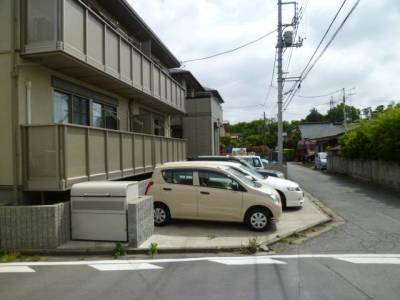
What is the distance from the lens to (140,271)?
18.9 ft

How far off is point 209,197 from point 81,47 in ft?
15.4

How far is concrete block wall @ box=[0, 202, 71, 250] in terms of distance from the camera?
6930mm

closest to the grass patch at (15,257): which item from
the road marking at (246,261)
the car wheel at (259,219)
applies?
the road marking at (246,261)

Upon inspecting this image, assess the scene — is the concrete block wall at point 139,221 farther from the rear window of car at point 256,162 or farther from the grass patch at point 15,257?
the rear window of car at point 256,162

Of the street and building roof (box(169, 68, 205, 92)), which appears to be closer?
the street

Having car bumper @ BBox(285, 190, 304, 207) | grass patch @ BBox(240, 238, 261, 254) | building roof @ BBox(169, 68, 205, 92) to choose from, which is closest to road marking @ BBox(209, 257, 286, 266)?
grass patch @ BBox(240, 238, 261, 254)

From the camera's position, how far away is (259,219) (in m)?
8.57

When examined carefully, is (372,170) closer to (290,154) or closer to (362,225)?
(362,225)

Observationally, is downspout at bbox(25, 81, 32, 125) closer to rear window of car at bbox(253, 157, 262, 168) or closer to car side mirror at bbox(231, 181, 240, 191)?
car side mirror at bbox(231, 181, 240, 191)

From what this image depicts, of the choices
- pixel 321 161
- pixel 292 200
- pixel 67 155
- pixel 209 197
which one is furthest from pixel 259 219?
pixel 321 161

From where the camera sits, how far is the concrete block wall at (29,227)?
6.93 metres

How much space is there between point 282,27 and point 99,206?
56.3ft

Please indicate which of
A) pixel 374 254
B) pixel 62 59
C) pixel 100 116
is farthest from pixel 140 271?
pixel 100 116

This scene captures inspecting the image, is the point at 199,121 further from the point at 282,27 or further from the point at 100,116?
the point at 100,116
